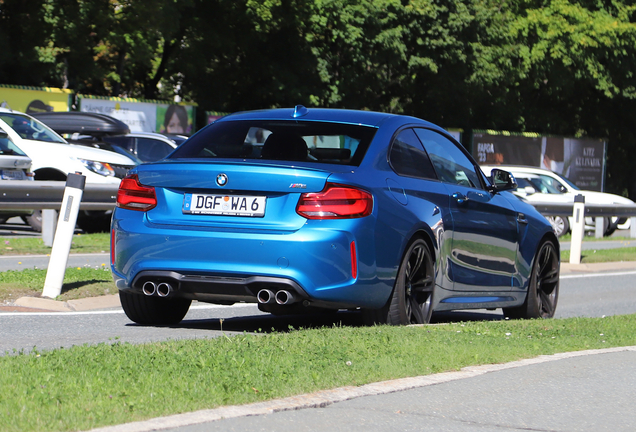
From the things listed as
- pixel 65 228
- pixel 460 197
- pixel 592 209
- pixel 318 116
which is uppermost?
pixel 318 116

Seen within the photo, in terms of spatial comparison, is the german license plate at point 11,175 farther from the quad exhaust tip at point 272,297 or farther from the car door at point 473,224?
the quad exhaust tip at point 272,297

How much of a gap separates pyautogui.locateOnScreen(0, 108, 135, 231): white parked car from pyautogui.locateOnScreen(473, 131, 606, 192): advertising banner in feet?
81.8

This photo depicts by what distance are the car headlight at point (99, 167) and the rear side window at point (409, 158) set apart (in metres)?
10.7

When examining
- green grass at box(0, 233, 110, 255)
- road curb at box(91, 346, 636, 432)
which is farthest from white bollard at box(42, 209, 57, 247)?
road curb at box(91, 346, 636, 432)

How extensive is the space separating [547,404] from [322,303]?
1.93m

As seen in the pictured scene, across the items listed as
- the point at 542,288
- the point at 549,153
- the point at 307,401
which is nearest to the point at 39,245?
the point at 542,288

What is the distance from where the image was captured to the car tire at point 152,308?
7.45m

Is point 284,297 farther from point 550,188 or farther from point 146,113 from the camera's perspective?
point 146,113

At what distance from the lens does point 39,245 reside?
49.0ft

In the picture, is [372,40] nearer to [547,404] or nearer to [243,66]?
[243,66]

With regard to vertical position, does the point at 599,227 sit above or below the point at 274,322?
below

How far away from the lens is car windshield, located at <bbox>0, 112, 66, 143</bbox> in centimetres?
1769

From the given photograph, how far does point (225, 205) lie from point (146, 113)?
24.6m

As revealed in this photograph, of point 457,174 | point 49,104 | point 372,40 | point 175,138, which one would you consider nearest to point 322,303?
point 457,174
